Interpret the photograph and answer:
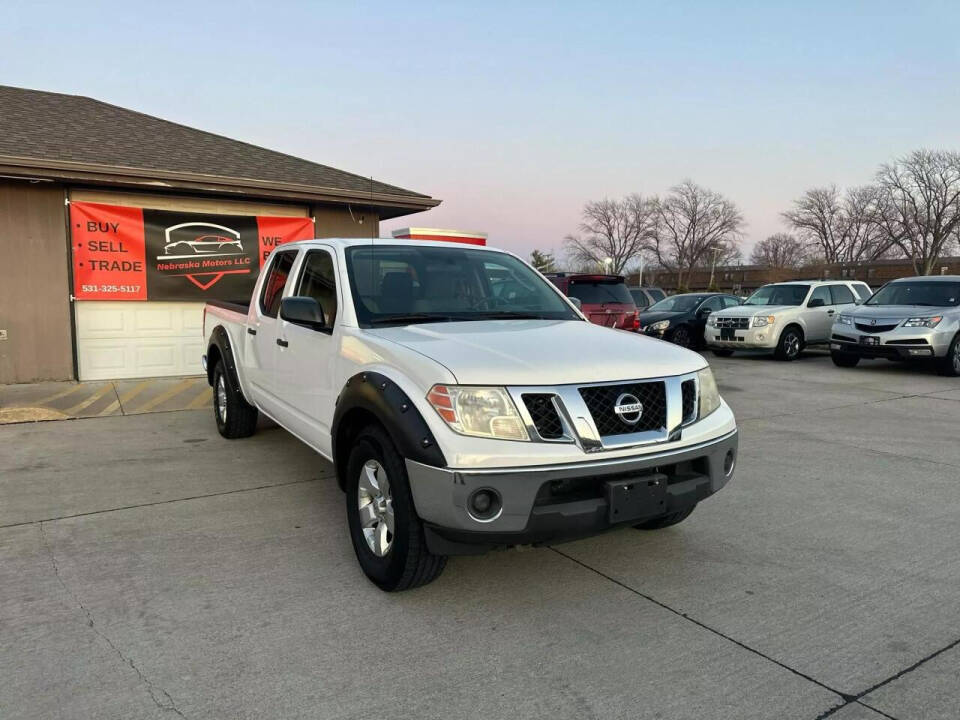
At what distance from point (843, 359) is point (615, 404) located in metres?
11.8

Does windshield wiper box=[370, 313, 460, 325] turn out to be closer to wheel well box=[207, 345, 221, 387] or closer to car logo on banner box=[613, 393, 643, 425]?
car logo on banner box=[613, 393, 643, 425]

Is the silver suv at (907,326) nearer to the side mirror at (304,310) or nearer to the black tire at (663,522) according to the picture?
the black tire at (663,522)

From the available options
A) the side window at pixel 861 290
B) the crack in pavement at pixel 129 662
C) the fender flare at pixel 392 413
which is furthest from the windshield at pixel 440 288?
the side window at pixel 861 290

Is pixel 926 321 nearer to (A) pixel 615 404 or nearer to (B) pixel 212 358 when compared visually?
(A) pixel 615 404

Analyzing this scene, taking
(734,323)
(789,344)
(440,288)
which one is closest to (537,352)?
(440,288)

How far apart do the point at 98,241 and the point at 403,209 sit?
16.0 ft

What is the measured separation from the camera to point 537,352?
336cm

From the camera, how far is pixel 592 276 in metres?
12.2

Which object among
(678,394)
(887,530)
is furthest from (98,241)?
(887,530)

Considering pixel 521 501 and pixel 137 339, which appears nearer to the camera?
pixel 521 501

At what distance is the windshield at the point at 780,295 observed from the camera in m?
15.2

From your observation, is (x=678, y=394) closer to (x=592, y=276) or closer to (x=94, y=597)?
(x=94, y=597)

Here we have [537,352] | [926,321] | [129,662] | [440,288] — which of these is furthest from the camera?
[926,321]

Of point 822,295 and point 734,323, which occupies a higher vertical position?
point 822,295
